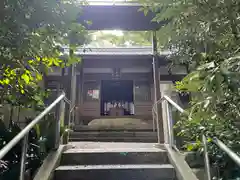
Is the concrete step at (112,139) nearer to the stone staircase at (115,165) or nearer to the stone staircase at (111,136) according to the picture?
the stone staircase at (111,136)

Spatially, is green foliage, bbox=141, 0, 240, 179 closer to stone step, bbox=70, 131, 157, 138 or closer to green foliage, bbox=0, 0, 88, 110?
green foliage, bbox=0, 0, 88, 110

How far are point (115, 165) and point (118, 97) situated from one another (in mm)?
9639

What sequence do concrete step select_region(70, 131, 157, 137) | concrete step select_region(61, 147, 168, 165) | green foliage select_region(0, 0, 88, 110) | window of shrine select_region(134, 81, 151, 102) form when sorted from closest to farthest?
1. green foliage select_region(0, 0, 88, 110)
2. concrete step select_region(61, 147, 168, 165)
3. concrete step select_region(70, 131, 157, 137)
4. window of shrine select_region(134, 81, 151, 102)

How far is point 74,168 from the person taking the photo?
2.65 m

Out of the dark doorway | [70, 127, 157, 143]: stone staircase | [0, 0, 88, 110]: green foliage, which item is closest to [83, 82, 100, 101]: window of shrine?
the dark doorway

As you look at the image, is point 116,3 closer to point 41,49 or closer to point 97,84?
point 41,49

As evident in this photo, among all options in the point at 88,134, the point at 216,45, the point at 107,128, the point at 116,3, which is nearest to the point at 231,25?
the point at 216,45

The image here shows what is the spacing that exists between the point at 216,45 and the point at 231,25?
23cm

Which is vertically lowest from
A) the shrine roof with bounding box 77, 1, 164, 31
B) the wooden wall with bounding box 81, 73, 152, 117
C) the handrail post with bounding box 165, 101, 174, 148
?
the handrail post with bounding box 165, 101, 174, 148

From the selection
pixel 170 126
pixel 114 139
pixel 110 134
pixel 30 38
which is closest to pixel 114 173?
pixel 170 126

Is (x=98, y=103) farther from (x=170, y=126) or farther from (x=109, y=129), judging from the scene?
(x=170, y=126)

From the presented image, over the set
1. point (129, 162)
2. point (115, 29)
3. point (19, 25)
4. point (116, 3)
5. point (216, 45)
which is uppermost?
point (116, 3)

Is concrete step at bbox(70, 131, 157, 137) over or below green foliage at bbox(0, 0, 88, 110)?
below

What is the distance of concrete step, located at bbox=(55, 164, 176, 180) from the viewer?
262 cm
